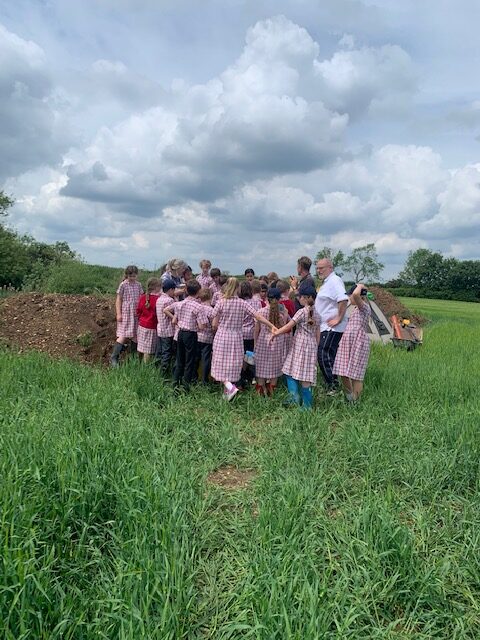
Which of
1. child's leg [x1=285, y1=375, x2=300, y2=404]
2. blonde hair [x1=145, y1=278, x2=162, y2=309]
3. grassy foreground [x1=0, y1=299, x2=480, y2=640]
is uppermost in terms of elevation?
blonde hair [x1=145, y1=278, x2=162, y2=309]

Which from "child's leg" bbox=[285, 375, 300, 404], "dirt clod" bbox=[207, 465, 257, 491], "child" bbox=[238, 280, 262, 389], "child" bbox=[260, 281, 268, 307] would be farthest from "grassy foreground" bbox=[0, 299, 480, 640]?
"child" bbox=[260, 281, 268, 307]

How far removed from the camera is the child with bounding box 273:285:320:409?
5.98 m

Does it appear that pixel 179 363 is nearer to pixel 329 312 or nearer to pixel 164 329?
pixel 164 329

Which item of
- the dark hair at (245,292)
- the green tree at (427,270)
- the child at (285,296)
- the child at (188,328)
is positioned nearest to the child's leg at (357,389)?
the child at (285,296)

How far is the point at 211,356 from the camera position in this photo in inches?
269

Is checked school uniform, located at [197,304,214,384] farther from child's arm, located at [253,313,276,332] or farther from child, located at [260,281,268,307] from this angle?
child, located at [260,281,268,307]

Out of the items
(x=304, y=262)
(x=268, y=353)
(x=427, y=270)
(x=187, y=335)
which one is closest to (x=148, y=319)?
(x=187, y=335)

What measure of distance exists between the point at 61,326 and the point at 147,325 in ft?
9.93

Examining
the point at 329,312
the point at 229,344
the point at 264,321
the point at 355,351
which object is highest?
the point at 329,312

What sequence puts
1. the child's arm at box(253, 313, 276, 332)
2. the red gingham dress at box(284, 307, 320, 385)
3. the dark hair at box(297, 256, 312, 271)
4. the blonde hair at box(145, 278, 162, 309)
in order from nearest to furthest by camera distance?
the red gingham dress at box(284, 307, 320, 385) < the child's arm at box(253, 313, 276, 332) < the dark hair at box(297, 256, 312, 271) < the blonde hair at box(145, 278, 162, 309)

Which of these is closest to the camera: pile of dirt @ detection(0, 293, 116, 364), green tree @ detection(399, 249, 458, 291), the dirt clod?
the dirt clod

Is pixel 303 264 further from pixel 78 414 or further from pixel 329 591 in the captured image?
pixel 329 591

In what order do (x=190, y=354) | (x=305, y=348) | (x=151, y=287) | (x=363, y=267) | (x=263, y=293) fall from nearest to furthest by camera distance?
(x=305, y=348) < (x=190, y=354) < (x=151, y=287) < (x=263, y=293) < (x=363, y=267)

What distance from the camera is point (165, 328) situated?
6.97 m
